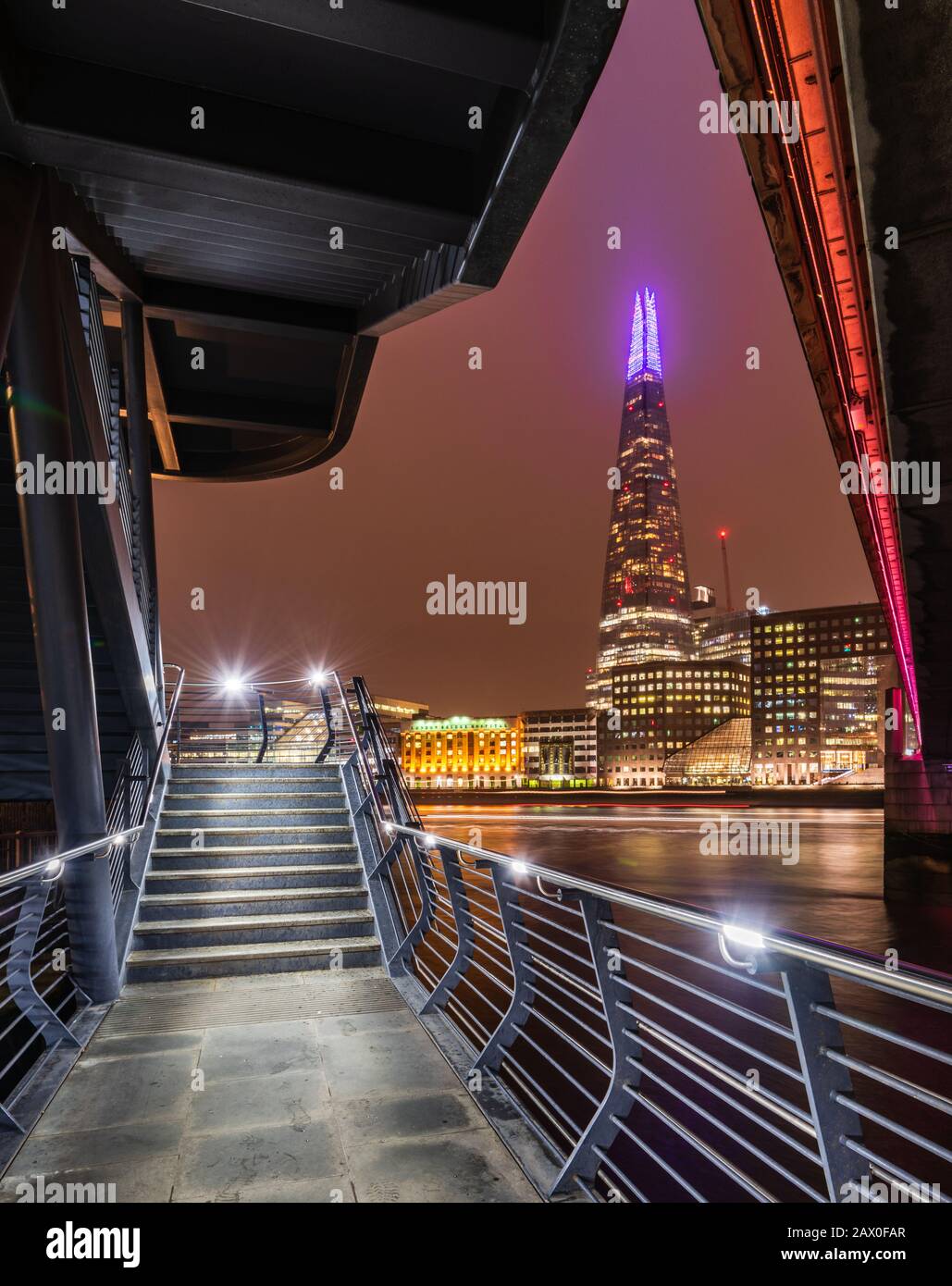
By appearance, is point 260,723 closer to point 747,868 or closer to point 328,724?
point 328,724

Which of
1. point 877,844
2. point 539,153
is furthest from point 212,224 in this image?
point 877,844

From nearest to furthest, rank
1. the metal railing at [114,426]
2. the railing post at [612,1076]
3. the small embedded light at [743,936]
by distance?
the small embedded light at [743,936], the railing post at [612,1076], the metal railing at [114,426]

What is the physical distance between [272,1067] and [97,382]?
18.5ft

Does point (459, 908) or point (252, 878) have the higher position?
point (459, 908)

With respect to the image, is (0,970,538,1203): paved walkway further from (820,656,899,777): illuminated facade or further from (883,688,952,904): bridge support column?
(820,656,899,777): illuminated facade

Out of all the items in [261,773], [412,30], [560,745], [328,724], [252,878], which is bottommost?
[560,745]

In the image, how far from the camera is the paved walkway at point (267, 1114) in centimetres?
287

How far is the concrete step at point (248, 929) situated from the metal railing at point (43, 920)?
0.42 meters

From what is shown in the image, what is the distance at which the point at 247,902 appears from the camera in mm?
6312

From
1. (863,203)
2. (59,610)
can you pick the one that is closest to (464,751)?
(59,610)

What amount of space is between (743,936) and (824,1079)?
349 millimetres

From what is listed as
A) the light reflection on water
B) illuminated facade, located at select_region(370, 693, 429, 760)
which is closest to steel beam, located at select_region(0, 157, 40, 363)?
the light reflection on water

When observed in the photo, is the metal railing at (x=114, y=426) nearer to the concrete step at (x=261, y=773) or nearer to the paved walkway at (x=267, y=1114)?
the concrete step at (x=261, y=773)

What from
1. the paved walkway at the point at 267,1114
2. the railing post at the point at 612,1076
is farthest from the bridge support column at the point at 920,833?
the railing post at the point at 612,1076
